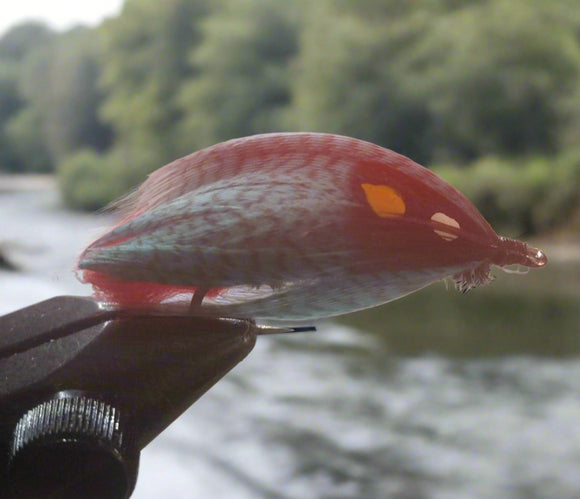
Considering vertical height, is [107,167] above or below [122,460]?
above

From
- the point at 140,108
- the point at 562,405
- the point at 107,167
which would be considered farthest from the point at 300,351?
the point at 140,108

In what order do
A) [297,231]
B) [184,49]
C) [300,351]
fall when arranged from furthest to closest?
Answer: [184,49]
[300,351]
[297,231]

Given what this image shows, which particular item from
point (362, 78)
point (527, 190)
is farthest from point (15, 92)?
point (527, 190)

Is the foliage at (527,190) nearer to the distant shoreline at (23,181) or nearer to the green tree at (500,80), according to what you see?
the green tree at (500,80)

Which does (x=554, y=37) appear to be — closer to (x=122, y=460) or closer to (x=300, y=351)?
(x=300, y=351)

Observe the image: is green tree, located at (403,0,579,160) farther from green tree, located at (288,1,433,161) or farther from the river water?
the river water

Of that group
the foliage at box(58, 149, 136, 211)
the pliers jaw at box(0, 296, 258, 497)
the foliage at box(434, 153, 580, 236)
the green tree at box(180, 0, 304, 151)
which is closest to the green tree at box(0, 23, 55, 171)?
the foliage at box(58, 149, 136, 211)

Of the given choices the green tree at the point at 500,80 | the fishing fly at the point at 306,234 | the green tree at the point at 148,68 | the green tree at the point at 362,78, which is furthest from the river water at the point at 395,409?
the green tree at the point at 148,68
